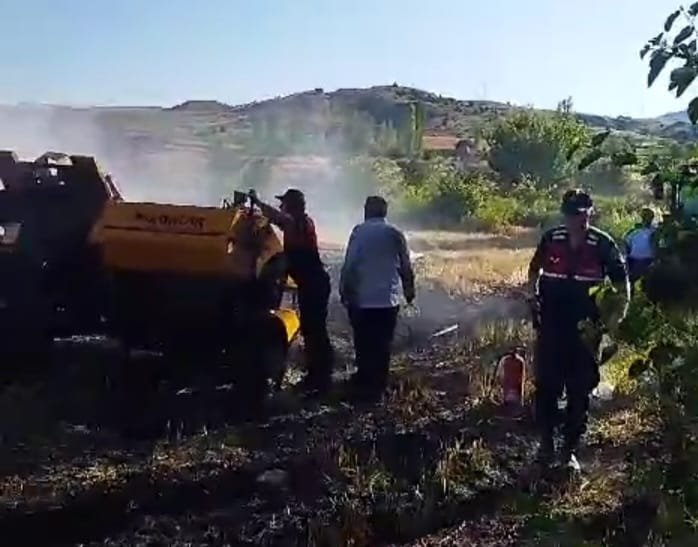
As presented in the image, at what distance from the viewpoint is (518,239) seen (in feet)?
82.5

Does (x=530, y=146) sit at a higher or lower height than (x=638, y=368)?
lower

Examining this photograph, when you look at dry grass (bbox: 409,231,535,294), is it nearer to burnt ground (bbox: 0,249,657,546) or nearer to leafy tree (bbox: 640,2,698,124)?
burnt ground (bbox: 0,249,657,546)

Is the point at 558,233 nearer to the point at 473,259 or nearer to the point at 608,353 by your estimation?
the point at 608,353

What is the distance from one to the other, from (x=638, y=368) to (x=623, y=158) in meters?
0.39

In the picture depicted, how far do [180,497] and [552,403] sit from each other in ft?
7.63

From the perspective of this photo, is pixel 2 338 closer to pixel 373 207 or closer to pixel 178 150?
pixel 373 207

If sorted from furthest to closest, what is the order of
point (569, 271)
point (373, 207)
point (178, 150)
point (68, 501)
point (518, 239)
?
point (178, 150) → point (518, 239) → point (373, 207) → point (569, 271) → point (68, 501)

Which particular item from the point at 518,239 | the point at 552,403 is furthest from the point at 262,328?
the point at 518,239

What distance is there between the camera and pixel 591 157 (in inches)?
84.7

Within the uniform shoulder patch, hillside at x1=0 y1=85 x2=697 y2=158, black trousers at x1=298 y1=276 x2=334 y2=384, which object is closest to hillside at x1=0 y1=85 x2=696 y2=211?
hillside at x1=0 y1=85 x2=697 y2=158

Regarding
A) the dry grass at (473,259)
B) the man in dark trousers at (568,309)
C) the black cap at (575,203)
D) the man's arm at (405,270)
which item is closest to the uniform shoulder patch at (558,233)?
the man in dark trousers at (568,309)

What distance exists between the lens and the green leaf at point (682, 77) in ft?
6.54

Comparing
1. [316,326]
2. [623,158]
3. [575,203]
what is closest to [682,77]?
[623,158]

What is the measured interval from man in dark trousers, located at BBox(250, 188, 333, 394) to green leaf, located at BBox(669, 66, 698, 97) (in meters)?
6.44
